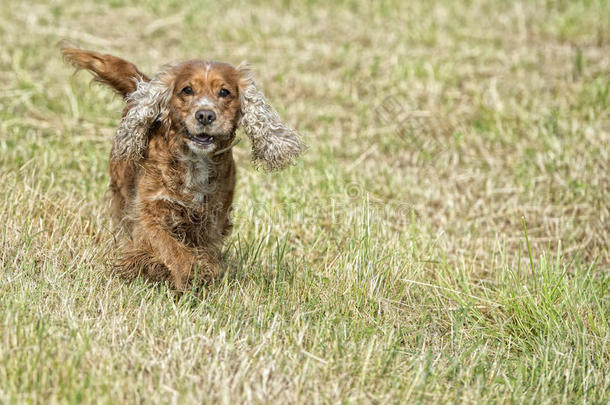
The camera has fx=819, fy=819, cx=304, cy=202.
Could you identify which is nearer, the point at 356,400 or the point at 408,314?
the point at 356,400

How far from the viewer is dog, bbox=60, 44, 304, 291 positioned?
13.4ft

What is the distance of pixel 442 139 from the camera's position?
7129mm

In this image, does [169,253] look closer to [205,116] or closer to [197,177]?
[197,177]

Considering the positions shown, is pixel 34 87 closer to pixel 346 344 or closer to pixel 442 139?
pixel 442 139

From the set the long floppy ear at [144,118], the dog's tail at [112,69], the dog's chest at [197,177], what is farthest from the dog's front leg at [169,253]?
the dog's tail at [112,69]

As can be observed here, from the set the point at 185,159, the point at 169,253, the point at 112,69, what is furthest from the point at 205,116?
the point at 112,69

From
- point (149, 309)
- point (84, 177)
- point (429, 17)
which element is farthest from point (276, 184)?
point (429, 17)

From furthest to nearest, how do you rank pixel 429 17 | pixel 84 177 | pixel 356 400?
pixel 429 17
pixel 84 177
pixel 356 400

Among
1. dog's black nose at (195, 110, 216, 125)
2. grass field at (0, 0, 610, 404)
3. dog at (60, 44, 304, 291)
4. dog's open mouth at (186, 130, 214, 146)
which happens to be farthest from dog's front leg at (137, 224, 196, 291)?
dog's black nose at (195, 110, 216, 125)

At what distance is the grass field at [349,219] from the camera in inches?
132

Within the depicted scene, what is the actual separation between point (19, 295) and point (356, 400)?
1.53m

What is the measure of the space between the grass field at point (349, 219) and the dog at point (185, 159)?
18cm

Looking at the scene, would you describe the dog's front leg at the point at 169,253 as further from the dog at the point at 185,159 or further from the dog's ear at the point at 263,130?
the dog's ear at the point at 263,130

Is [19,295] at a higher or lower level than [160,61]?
lower
